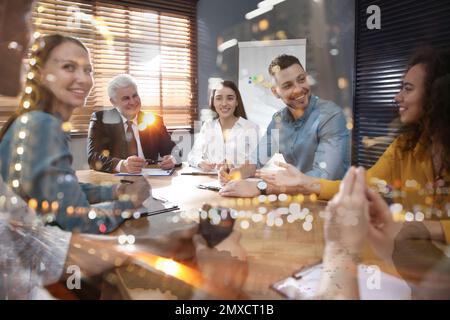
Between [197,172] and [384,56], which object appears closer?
[384,56]

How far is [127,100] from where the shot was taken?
64 cm

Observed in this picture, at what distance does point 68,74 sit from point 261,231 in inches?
17.5

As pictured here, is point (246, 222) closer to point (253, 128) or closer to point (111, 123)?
point (253, 128)

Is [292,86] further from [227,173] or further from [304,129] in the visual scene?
[227,173]

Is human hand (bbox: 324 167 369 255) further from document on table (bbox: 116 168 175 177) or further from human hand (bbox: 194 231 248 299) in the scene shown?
document on table (bbox: 116 168 175 177)

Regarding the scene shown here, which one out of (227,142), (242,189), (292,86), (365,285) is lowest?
(365,285)

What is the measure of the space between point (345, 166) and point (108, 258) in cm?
44

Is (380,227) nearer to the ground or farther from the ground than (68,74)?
nearer to the ground

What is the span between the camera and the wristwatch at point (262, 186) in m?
0.77

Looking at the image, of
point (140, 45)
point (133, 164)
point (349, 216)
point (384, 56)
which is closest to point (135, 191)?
point (133, 164)

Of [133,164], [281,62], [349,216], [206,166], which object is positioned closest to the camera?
[349,216]

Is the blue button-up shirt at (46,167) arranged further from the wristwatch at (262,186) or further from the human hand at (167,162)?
the wristwatch at (262,186)

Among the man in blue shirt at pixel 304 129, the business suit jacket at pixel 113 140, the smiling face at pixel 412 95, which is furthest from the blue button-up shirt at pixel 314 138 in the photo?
the business suit jacket at pixel 113 140

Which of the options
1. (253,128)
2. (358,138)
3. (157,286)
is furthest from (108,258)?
(358,138)
